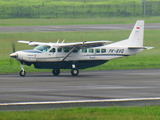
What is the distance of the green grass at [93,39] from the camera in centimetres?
3173

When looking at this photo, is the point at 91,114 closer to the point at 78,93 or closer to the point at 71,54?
the point at 78,93

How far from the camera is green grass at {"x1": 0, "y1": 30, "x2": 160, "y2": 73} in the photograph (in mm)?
31733

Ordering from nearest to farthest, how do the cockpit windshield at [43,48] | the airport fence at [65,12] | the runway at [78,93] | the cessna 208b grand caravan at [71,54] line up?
the runway at [78,93]
the cessna 208b grand caravan at [71,54]
the cockpit windshield at [43,48]
the airport fence at [65,12]

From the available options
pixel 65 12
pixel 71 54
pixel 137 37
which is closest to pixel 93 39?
pixel 137 37

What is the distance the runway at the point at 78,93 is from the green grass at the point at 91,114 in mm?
1030

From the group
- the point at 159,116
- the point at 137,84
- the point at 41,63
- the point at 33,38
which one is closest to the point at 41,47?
the point at 41,63

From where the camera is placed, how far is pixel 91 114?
12195mm

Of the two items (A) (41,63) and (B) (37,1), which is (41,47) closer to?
(A) (41,63)

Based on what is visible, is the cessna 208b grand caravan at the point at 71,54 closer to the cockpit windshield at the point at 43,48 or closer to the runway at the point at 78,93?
the cockpit windshield at the point at 43,48

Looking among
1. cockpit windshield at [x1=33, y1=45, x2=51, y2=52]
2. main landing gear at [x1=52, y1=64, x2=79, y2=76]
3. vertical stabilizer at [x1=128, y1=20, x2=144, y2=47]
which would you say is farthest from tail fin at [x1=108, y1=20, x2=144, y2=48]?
cockpit windshield at [x1=33, y1=45, x2=51, y2=52]

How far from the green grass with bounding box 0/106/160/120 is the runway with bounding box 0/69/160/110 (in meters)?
1.03

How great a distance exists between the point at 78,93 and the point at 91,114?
16.2 ft

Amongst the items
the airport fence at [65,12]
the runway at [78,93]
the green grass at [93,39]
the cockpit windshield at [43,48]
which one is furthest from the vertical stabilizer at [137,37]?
the airport fence at [65,12]

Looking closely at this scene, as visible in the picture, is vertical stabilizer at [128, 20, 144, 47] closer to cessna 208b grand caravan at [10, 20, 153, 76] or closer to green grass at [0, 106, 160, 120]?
cessna 208b grand caravan at [10, 20, 153, 76]
